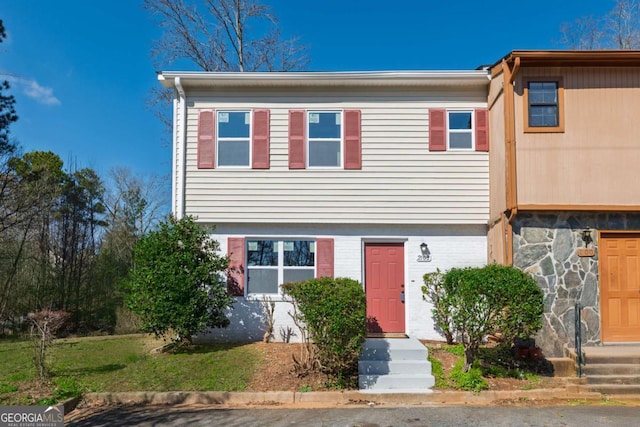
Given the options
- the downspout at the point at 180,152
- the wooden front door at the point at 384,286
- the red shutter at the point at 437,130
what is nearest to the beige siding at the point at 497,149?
the red shutter at the point at 437,130

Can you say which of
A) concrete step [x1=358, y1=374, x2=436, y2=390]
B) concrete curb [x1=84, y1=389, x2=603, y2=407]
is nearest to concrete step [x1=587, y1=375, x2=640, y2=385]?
concrete curb [x1=84, y1=389, x2=603, y2=407]

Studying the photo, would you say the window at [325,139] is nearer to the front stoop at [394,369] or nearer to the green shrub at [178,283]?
the green shrub at [178,283]

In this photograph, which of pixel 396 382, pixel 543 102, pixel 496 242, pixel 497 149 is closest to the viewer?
pixel 396 382

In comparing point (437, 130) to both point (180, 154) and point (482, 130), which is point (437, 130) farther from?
point (180, 154)

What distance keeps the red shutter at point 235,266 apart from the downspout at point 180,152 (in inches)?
51.1

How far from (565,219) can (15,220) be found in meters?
16.2

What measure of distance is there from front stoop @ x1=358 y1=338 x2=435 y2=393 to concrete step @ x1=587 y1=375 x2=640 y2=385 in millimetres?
2626

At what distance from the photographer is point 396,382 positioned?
23.0ft

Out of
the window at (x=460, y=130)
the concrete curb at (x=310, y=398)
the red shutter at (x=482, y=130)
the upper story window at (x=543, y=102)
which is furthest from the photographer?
the window at (x=460, y=130)

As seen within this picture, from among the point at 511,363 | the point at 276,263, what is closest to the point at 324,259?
the point at 276,263

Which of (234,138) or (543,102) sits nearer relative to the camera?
(543,102)

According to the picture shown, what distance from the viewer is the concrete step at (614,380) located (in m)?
7.09

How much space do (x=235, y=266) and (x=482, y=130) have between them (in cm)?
627

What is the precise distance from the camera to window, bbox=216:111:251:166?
32.6 feet
